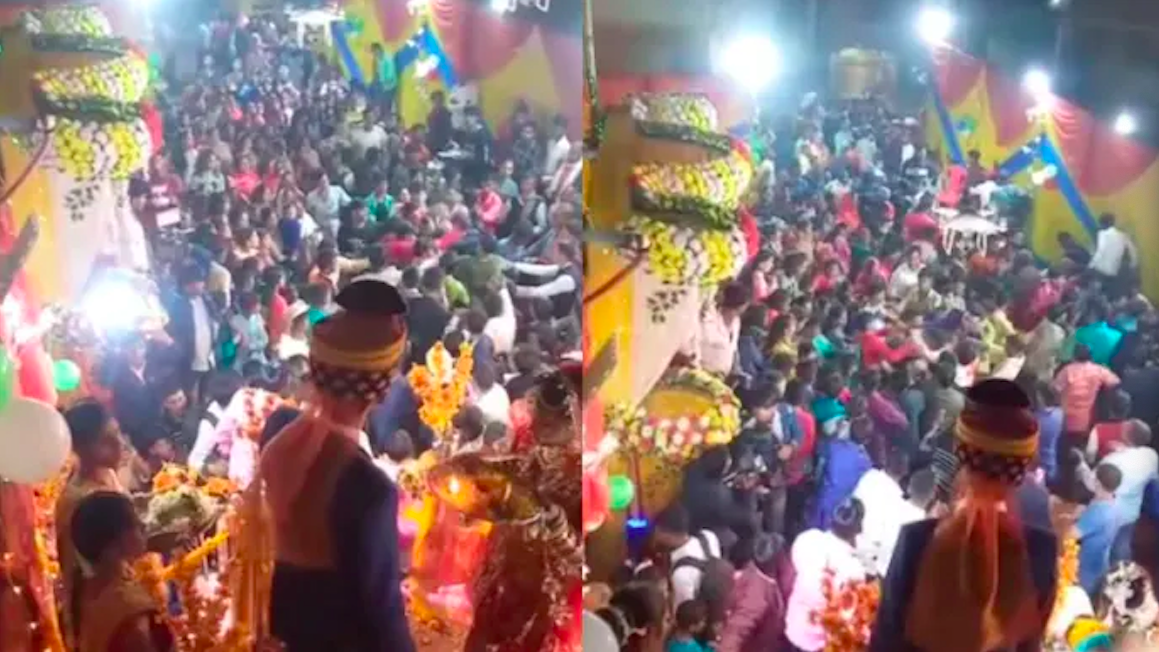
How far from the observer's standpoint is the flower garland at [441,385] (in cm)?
254

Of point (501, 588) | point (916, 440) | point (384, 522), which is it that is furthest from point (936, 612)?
point (384, 522)

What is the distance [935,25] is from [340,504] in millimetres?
1276

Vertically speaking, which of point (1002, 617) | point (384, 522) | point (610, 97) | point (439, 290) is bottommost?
point (1002, 617)

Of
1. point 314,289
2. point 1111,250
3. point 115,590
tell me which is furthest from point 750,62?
point 115,590

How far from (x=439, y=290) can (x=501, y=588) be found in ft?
1.65

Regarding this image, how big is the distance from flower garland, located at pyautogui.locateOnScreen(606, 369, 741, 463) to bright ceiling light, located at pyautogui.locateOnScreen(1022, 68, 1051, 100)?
0.73m

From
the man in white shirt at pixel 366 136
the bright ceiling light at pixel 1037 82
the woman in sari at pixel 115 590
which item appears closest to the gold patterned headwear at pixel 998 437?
the bright ceiling light at pixel 1037 82

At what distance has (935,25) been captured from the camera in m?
2.61

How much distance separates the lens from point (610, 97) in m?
2.55

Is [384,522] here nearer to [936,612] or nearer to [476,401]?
[476,401]

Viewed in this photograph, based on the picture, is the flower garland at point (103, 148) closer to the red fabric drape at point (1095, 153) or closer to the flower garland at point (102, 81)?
the flower garland at point (102, 81)

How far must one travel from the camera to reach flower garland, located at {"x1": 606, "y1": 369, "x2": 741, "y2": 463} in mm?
2607

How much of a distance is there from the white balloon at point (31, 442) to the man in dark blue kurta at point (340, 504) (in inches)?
13.6

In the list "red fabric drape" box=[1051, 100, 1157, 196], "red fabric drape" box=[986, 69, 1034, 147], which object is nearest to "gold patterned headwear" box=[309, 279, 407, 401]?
"red fabric drape" box=[986, 69, 1034, 147]
